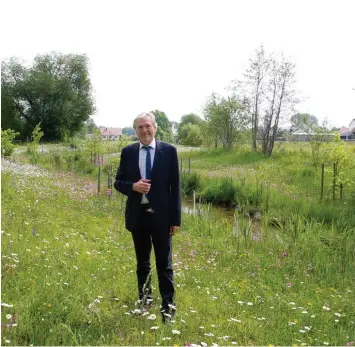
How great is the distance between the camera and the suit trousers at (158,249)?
377cm

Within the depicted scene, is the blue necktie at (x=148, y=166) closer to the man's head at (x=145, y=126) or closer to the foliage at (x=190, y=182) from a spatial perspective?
the man's head at (x=145, y=126)

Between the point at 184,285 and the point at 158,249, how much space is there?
130cm

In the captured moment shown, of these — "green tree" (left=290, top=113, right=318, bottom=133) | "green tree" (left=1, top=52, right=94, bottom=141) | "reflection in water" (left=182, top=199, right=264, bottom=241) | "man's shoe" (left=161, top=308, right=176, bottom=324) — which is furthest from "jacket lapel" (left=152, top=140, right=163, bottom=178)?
"green tree" (left=1, top=52, right=94, bottom=141)

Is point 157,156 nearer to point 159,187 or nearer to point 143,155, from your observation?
point 143,155

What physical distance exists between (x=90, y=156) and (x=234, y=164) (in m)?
9.09

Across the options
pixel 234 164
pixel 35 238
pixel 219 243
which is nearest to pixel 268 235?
pixel 219 243

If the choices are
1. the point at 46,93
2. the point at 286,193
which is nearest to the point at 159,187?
the point at 286,193

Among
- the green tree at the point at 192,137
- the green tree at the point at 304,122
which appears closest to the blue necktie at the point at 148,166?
the green tree at the point at 304,122

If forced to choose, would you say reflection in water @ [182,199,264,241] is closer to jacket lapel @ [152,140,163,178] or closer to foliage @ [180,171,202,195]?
foliage @ [180,171,202,195]

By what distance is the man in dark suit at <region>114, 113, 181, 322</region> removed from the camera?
147 inches

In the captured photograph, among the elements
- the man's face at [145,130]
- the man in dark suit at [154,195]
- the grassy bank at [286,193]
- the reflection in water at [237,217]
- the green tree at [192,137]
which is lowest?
the reflection in water at [237,217]

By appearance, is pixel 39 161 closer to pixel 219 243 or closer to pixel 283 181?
pixel 283 181

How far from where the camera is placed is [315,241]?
21.7 feet

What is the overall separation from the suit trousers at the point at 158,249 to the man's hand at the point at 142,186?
0.69 ft
